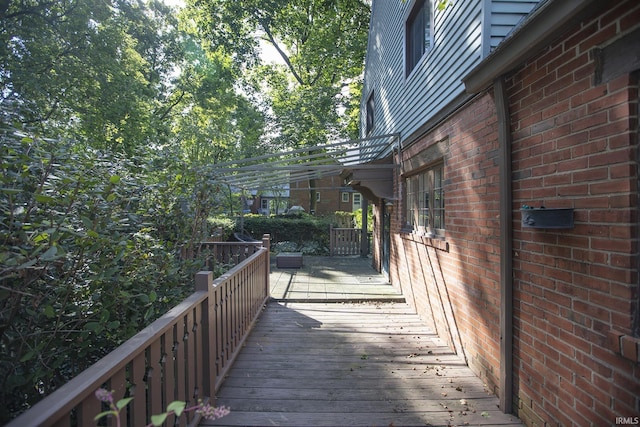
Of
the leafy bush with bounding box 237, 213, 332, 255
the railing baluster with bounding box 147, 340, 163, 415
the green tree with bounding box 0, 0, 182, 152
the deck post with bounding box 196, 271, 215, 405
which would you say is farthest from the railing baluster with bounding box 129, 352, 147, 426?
the leafy bush with bounding box 237, 213, 332, 255

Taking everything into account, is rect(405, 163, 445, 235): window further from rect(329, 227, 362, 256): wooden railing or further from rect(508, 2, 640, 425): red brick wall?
rect(329, 227, 362, 256): wooden railing

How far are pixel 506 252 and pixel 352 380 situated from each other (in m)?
1.90

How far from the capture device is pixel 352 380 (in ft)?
11.4

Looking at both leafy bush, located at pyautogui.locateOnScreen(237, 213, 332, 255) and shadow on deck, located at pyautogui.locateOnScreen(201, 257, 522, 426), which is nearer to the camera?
shadow on deck, located at pyautogui.locateOnScreen(201, 257, 522, 426)

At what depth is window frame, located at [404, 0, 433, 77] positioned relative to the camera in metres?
5.52

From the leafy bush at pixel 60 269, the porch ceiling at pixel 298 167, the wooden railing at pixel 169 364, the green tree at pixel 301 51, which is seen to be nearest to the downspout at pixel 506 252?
the wooden railing at pixel 169 364

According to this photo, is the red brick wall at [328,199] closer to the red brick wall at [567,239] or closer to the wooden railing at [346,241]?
the wooden railing at [346,241]

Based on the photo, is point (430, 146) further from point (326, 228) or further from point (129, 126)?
point (129, 126)

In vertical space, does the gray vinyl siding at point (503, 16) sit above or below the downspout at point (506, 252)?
above

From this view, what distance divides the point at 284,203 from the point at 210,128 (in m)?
15.4
